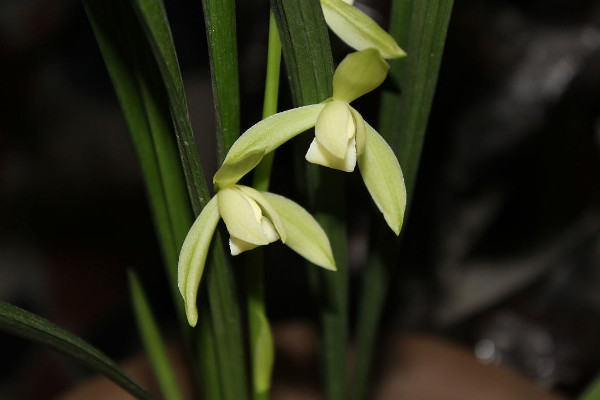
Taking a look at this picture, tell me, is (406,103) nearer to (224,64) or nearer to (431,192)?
(224,64)

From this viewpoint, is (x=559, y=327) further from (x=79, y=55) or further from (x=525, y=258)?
(x=79, y=55)

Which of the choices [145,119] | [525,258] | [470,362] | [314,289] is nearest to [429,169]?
[525,258]

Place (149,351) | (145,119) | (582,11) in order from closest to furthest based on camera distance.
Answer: (145,119)
(149,351)
(582,11)

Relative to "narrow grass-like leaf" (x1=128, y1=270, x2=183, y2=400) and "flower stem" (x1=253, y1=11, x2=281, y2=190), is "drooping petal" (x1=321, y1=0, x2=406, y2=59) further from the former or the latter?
"narrow grass-like leaf" (x1=128, y1=270, x2=183, y2=400)

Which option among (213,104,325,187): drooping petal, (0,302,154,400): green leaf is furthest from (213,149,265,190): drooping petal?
(0,302,154,400): green leaf

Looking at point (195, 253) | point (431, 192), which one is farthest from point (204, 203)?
point (431, 192)

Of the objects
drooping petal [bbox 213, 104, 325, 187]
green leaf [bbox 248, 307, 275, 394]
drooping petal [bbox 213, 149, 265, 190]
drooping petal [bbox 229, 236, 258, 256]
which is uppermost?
drooping petal [bbox 213, 104, 325, 187]

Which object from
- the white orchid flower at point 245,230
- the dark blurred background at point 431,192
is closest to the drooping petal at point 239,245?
the white orchid flower at point 245,230

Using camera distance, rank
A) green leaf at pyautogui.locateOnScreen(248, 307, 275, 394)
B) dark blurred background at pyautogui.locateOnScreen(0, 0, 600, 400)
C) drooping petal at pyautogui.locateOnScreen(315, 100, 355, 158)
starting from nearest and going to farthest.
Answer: drooping petal at pyautogui.locateOnScreen(315, 100, 355, 158), green leaf at pyautogui.locateOnScreen(248, 307, 275, 394), dark blurred background at pyautogui.locateOnScreen(0, 0, 600, 400)
